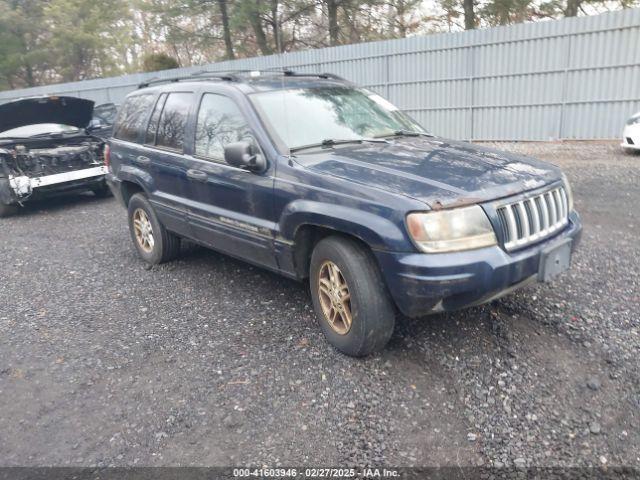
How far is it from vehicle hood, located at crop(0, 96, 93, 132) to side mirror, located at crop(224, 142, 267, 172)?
608 cm

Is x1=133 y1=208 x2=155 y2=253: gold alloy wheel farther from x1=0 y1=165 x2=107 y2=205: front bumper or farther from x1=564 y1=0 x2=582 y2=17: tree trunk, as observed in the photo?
x1=564 y1=0 x2=582 y2=17: tree trunk

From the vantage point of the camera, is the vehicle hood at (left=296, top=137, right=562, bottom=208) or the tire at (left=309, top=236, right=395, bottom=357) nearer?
the vehicle hood at (left=296, top=137, right=562, bottom=208)

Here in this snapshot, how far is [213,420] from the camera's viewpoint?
2846mm

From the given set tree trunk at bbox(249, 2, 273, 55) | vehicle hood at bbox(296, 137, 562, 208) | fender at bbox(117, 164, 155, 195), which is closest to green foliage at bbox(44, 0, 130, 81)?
tree trunk at bbox(249, 2, 273, 55)

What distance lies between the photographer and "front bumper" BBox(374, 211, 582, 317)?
279 centimetres

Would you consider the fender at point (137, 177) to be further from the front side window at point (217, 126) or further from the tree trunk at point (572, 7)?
the tree trunk at point (572, 7)

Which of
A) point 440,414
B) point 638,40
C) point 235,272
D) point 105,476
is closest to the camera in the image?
point 105,476

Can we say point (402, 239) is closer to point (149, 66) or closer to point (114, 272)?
point (114, 272)

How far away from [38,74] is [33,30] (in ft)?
13.4

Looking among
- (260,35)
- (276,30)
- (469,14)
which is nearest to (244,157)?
(469,14)

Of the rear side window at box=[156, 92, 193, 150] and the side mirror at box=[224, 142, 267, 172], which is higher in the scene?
the rear side window at box=[156, 92, 193, 150]

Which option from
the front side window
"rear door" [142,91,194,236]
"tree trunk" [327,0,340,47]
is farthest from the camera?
"tree trunk" [327,0,340,47]

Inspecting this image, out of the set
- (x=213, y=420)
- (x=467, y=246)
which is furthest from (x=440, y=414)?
(x=213, y=420)

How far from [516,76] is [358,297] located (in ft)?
35.1
